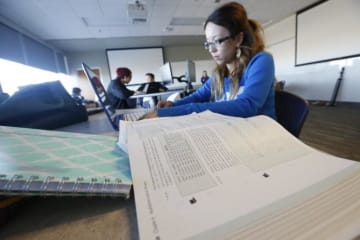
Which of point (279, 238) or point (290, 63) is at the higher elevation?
point (290, 63)

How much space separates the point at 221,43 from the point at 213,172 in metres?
0.64

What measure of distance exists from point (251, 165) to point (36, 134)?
0.38 meters

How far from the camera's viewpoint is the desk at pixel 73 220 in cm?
18

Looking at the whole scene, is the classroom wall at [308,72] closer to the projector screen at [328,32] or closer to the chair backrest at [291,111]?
the projector screen at [328,32]

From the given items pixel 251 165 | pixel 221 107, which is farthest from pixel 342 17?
pixel 251 165

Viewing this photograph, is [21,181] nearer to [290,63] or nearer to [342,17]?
[342,17]

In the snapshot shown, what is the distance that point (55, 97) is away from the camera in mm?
850

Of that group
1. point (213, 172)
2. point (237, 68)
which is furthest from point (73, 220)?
point (237, 68)

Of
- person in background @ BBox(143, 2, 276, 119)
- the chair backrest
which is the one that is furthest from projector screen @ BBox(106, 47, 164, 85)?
the chair backrest

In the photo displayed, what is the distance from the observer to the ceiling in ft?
10.3

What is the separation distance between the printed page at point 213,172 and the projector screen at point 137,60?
6.60 m

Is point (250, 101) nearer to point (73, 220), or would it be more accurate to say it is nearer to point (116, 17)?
point (73, 220)

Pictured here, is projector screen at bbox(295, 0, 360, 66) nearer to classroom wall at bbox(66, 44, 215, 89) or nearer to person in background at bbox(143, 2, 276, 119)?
classroom wall at bbox(66, 44, 215, 89)

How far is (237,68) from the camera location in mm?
738
